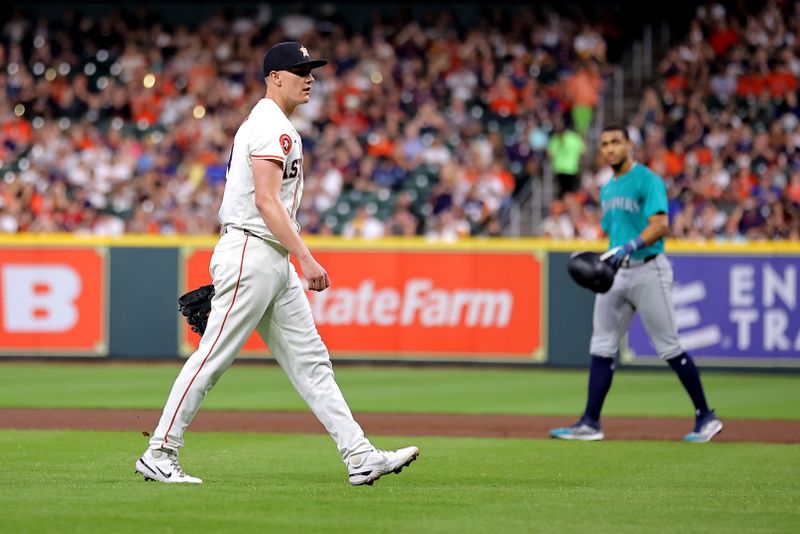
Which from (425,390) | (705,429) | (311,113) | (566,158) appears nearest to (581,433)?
(705,429)

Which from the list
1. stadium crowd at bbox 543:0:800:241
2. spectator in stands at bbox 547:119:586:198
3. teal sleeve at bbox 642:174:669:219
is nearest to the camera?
teal sleeve at bbox 642:174:669:219

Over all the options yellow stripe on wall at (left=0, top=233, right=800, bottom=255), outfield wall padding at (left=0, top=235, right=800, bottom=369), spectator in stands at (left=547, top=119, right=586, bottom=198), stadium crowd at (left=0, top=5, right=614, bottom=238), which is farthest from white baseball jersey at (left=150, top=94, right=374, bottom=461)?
spectator in stands at (left=547, top=119, right=586, bottom=198)

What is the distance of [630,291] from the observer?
1038cm

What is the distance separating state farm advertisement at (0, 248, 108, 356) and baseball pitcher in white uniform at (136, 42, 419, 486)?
39.6 feet

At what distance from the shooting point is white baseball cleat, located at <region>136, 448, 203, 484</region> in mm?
7094

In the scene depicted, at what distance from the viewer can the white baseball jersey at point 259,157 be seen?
695cm

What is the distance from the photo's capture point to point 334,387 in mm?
7254

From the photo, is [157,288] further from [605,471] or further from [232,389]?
[605,471]

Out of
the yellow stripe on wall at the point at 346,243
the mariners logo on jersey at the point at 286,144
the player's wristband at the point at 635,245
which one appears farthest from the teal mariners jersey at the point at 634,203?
the yellow stripe on wall at the point at 346,243

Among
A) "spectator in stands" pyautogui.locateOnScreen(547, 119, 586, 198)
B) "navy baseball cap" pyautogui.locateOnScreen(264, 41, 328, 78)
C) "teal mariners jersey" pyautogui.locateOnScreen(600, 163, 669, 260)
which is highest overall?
"spectator in stands" pyautogui.locateOnScreen(547, 119, 586, 198)

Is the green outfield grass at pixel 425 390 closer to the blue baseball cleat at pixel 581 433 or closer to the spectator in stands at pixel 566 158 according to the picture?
the blue baseball cleat at pixel 581 433

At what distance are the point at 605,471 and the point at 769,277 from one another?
10.5m

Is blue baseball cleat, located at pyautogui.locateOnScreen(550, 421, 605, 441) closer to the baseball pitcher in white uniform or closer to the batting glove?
the batting glove

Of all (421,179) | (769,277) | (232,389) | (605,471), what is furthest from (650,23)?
(605,471)
